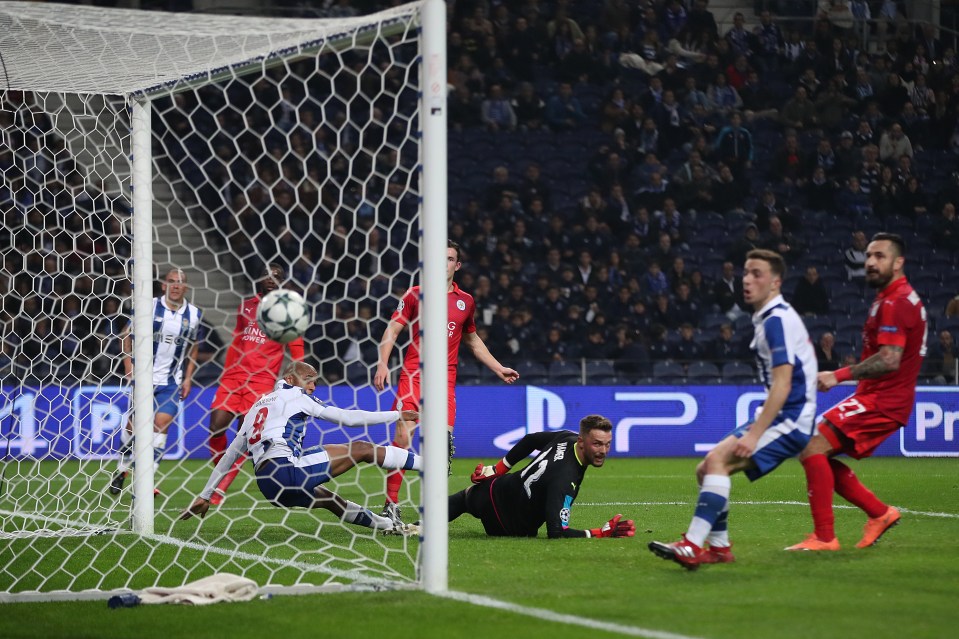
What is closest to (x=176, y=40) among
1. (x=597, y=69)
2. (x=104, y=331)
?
(x=104, y=331)

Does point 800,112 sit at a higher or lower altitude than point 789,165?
higher

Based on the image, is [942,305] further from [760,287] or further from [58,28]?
[58,28]

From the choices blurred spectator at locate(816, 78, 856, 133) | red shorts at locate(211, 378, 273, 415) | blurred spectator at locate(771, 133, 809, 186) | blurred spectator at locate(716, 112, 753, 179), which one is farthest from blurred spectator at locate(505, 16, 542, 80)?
red shorts at locate(211, 378, 273, 415)

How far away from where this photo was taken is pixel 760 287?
21.0 ft

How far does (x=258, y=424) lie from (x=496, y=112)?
12.8 metres

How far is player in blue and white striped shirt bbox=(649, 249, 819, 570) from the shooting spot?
6137 millimetres

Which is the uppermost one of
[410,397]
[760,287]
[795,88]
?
[795,88]

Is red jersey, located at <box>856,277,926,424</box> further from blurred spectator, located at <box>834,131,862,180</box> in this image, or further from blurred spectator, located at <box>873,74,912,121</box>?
blurred spectator, located at <box>873,74,912,121</box>

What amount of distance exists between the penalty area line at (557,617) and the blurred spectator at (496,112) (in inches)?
587

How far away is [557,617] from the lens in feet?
16.3

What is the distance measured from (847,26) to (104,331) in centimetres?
1527

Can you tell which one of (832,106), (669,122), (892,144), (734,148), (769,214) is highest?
(832,106)

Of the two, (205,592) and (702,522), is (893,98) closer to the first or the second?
(702,522)

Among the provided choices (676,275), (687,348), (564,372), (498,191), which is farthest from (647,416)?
(498,191)
